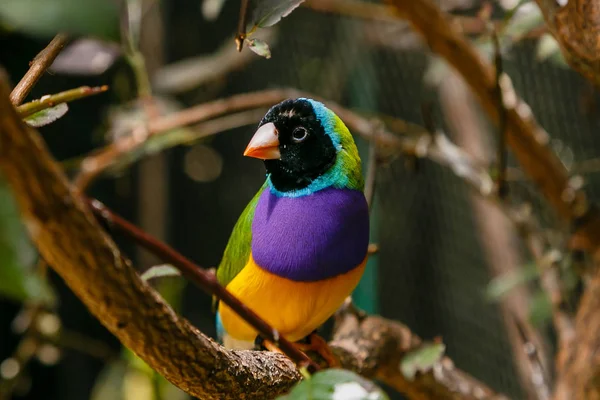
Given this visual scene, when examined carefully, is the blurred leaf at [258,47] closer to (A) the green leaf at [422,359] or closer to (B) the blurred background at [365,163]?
(A) the green leaf at [422,359]

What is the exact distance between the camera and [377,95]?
197 cm

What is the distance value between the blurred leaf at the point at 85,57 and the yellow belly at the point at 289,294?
424 millimetres

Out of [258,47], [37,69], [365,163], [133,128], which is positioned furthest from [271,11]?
[365,163]

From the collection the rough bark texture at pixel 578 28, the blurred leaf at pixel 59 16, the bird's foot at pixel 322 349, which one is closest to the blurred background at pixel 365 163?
the bird's foot at pixel 322 349

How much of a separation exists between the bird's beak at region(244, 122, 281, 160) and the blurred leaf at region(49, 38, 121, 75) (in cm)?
31

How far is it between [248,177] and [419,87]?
1.96 feet

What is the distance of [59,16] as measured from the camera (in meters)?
0.33

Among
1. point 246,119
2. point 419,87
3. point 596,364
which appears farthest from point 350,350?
point 419,87

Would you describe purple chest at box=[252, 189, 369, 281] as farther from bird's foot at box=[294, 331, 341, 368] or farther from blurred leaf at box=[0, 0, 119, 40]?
blurred leaf at box=[0, 0, 119, 40]

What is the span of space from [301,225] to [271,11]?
0.29 m

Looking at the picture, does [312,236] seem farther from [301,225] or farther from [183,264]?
[183,264]

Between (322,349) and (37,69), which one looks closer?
(37,69)

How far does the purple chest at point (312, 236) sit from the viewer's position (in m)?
0.86

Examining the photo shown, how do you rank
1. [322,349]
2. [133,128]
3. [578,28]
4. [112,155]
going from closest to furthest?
[578,28] → [322,349] → [112,155] → [133,128]
